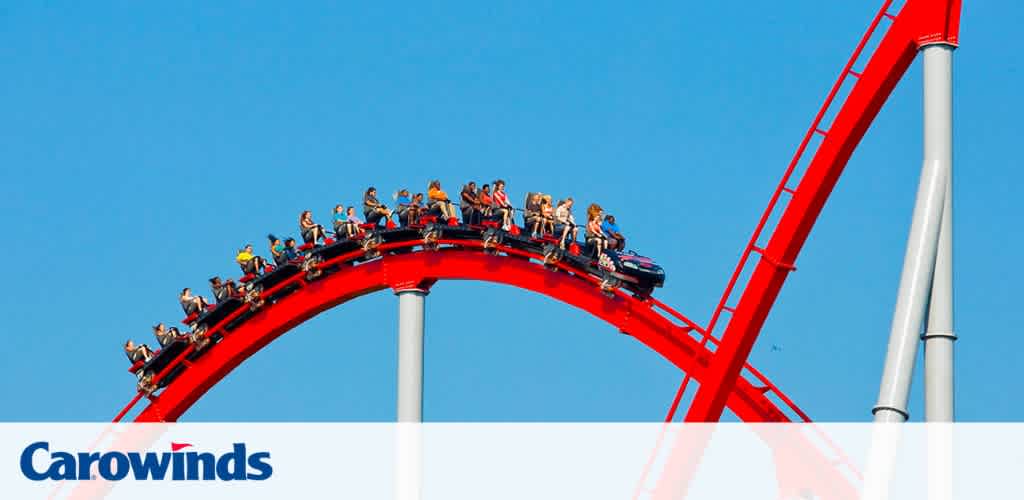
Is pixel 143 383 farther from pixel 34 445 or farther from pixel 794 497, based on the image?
pixel 794 497

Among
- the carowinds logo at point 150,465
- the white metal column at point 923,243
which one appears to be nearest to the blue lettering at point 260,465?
the carowinds logo at point 150,465

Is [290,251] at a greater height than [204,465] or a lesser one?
greater

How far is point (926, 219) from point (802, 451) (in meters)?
5.42

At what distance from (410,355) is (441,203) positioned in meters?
1.87

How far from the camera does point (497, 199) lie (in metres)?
26.0

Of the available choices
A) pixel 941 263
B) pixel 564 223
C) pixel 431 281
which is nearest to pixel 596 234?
pixel 564 223

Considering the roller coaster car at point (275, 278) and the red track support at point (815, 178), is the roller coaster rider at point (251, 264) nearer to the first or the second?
the roller coaster car at point (275, 278)

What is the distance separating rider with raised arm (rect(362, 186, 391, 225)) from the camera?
26.7m

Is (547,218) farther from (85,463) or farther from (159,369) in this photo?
(85,463)

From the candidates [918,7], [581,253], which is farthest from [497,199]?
[918,7]

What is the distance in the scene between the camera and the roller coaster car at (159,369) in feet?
94.3

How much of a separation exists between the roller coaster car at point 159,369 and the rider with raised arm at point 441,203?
14.9 ft

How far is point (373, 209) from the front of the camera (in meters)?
26.7

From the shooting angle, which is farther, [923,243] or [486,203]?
[486,203]
